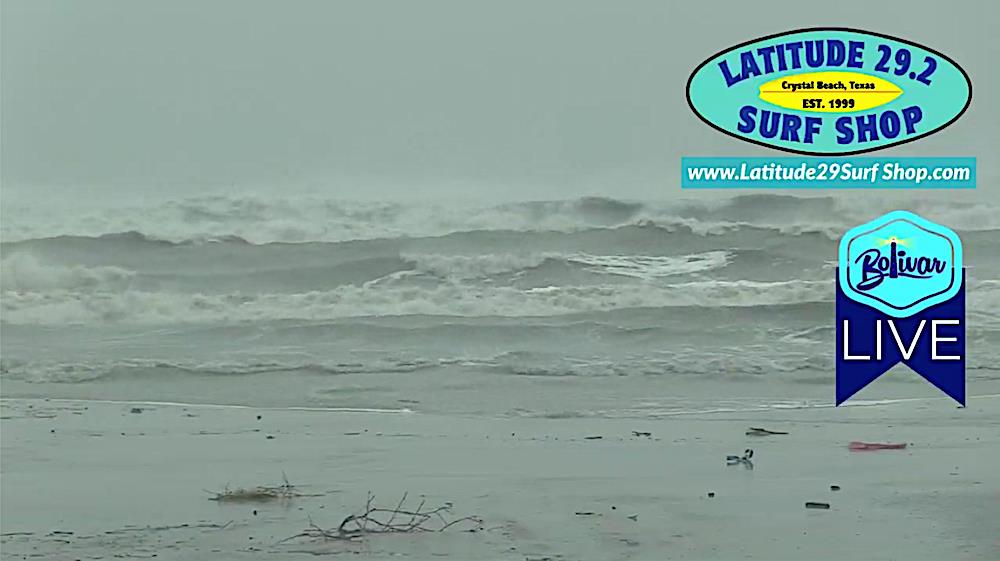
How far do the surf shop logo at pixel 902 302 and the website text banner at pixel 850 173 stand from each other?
0.12 meters

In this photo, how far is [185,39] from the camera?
14.5 feet

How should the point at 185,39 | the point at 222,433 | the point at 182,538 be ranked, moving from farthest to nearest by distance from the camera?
the point at 185,39 → the point at 222,433 → the point at 182,538

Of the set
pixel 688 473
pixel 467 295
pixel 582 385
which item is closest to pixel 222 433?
pixel 467 295

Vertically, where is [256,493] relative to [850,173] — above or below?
below

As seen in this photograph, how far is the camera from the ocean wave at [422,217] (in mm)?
4012

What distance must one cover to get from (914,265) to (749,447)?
0.72m

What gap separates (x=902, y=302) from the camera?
381 centimetres

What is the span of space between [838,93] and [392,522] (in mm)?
1754

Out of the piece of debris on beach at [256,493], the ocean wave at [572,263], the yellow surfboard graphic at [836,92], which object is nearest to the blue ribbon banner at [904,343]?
the ocean wave at [572,263]

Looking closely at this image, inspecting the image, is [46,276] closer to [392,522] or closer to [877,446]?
[392,522]

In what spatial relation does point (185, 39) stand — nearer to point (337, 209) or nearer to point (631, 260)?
point (337, 209)

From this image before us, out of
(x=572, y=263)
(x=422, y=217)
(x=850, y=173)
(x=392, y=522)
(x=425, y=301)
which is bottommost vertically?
(x=392, y=522)

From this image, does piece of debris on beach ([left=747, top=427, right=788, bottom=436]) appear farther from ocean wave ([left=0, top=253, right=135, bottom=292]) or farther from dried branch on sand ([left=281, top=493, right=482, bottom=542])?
ocean wave ([left=0, top=253, right=135, bottom=292])

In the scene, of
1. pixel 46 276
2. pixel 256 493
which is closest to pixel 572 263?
pixel 256 493
